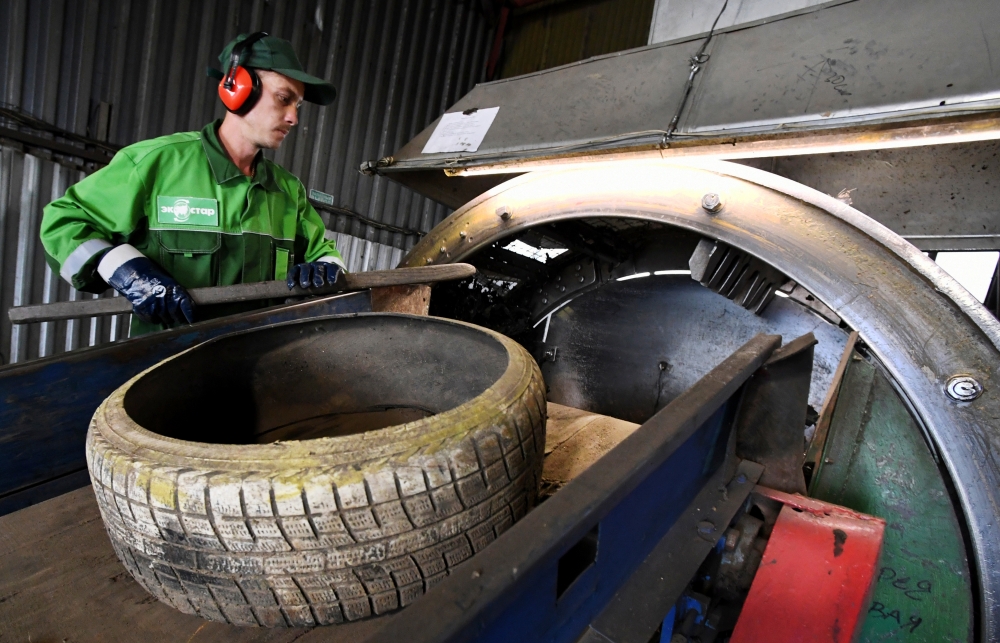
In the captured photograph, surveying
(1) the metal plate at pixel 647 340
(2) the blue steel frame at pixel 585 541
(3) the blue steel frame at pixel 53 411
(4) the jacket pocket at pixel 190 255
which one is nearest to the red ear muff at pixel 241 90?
(4) the jacket pocket at pixel 190 255

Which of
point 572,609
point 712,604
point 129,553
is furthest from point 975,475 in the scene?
point 129,553

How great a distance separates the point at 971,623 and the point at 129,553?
175 cm

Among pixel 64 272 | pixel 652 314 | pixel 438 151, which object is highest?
pixel 438 151

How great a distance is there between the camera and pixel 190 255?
5.92 feet

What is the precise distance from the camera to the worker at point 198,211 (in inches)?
60.4

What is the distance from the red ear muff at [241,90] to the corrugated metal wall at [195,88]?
6.42 feet

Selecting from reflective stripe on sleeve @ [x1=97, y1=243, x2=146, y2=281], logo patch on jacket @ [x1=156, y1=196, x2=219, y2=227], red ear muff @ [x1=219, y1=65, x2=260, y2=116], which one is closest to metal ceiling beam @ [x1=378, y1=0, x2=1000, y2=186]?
red ear muff @ [x1=219, y1=65, x2=260, y2=116]

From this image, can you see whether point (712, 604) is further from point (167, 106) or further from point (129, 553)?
point (167, 106)

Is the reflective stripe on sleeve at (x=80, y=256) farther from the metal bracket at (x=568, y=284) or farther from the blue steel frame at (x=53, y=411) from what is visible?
the metal bracket at (x=568, y=284)

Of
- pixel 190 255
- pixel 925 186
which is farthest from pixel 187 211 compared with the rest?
pixel 925 186

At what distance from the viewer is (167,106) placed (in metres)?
3.26

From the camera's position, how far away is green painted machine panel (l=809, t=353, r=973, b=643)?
1146mm

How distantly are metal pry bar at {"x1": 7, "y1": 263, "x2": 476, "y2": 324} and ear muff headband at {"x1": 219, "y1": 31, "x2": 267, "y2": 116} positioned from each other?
722mm

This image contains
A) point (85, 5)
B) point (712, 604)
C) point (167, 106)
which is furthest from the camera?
point (167, 106)
